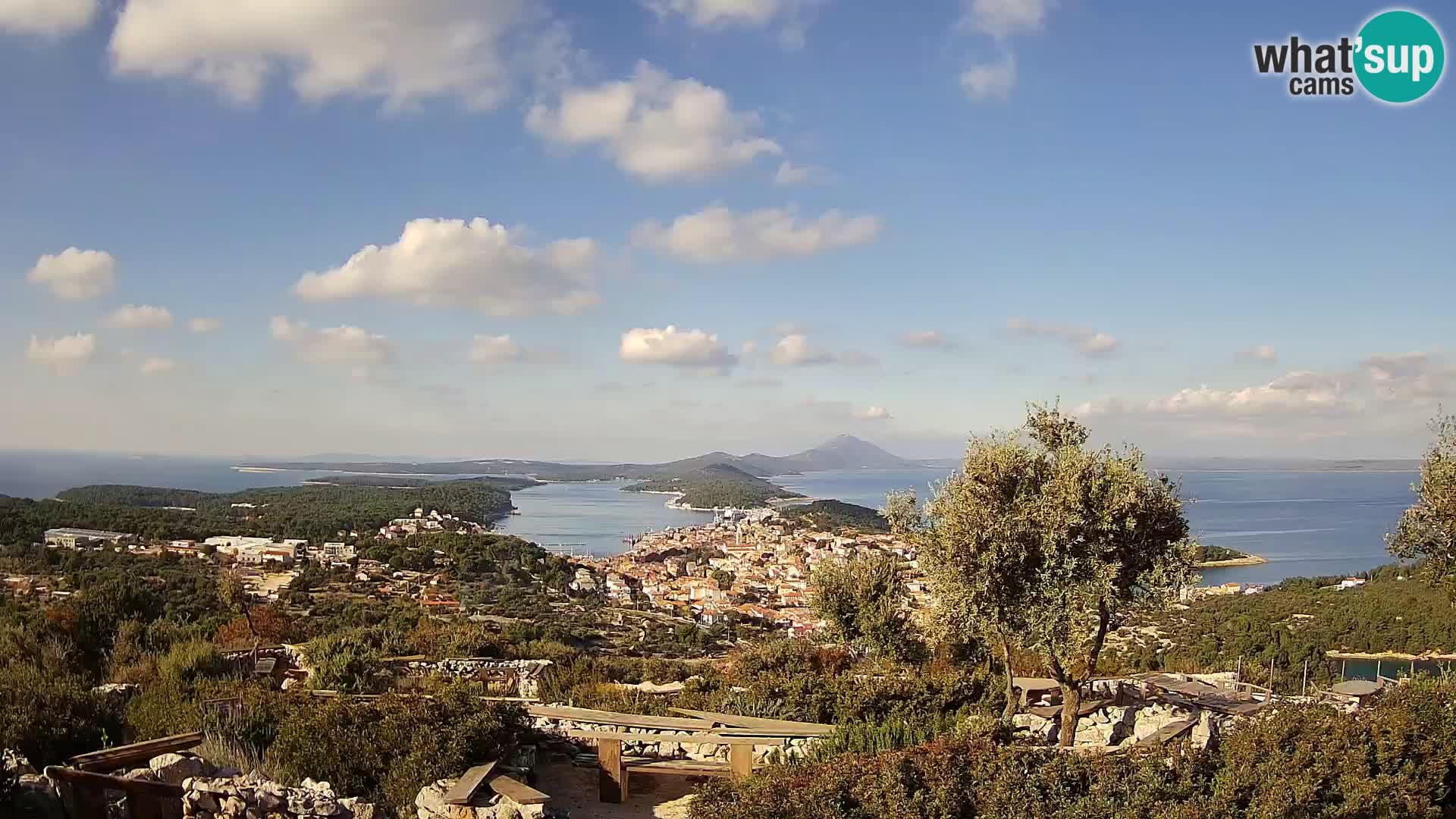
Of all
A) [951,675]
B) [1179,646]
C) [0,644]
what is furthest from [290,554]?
[1179,646]

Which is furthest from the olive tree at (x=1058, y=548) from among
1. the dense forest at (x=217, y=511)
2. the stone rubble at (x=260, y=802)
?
the dense forest at (x=217, y=511)

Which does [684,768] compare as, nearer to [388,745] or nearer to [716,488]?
[388,745]

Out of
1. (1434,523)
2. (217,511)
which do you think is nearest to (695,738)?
(1434,523)

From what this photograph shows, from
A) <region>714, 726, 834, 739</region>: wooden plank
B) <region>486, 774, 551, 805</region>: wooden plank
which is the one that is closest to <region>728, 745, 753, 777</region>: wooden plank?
<region>714, 726, 834, 739</region>: wooden plank

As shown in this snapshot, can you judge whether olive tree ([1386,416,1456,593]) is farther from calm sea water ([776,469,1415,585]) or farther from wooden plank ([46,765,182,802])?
wooden plank ([46,765,182,802])

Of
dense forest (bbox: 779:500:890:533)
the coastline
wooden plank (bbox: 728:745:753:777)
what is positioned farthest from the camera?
dense forest (bbox: 779:500:890:533)
